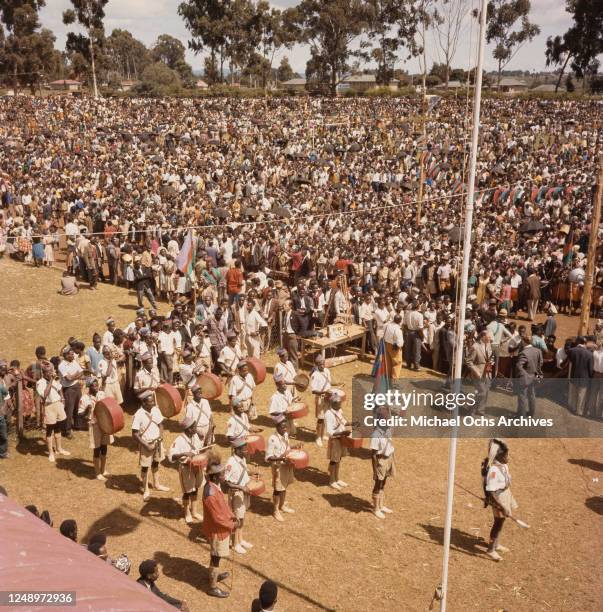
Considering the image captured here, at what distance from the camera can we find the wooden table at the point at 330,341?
1430 cm

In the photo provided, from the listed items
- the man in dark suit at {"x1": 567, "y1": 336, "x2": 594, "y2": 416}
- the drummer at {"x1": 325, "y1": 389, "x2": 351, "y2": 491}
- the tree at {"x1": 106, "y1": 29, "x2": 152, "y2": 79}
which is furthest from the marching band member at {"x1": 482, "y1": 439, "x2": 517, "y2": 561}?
the tree at {"x1": 106, "y1": 29, "x2": 152, "y2": 79}

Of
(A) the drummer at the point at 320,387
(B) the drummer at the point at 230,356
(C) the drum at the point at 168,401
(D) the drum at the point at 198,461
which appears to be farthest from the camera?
(B) the drummer at the point at 230,356

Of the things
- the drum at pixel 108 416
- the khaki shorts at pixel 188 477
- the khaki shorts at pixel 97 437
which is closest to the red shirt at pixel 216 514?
the khaki shorts at pixel 188 477

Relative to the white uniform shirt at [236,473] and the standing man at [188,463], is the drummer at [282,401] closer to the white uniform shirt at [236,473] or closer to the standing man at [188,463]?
the standing man at [188,463]

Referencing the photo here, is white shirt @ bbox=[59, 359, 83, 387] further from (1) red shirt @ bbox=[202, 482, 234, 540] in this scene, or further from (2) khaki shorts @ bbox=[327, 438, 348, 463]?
(2) khaki shorts @ bbox=[327, 438, 348, 463]

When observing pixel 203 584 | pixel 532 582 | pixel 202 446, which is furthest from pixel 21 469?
pixel 532 582

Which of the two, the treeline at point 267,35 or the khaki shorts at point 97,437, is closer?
the khaki shorts at point 97,437

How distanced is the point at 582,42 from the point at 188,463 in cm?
6364

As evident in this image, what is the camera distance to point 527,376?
11844mm

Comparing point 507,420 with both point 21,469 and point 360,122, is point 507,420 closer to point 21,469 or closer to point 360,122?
point 21,469

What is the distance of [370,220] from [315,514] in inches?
674

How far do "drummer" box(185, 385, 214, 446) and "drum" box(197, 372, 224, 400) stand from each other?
Result: 1.64m

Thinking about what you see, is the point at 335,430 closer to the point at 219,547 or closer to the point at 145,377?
the point at 219,547

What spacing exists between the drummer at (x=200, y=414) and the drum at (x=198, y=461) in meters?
0.62
